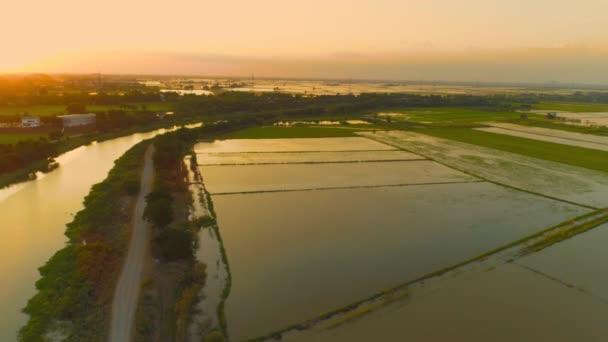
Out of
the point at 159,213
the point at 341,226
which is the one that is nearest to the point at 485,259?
the point at 341,226

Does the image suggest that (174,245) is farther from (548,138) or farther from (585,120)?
(585,120)

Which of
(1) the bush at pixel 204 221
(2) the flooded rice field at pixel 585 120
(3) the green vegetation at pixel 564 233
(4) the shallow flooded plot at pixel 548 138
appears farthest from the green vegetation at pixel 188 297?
(2) the flooded rice field at pixel 585 120

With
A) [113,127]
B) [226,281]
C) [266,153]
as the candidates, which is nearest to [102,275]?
[226,281]

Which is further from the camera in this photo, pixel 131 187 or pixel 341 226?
pixel 131 187

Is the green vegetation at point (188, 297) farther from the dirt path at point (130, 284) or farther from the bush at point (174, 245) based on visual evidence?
the dirt path at point (130, 284)

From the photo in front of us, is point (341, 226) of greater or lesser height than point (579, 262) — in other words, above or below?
above

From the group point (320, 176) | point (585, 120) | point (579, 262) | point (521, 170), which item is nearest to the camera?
point (579, 262)

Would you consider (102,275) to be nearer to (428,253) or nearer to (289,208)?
(289,208)
